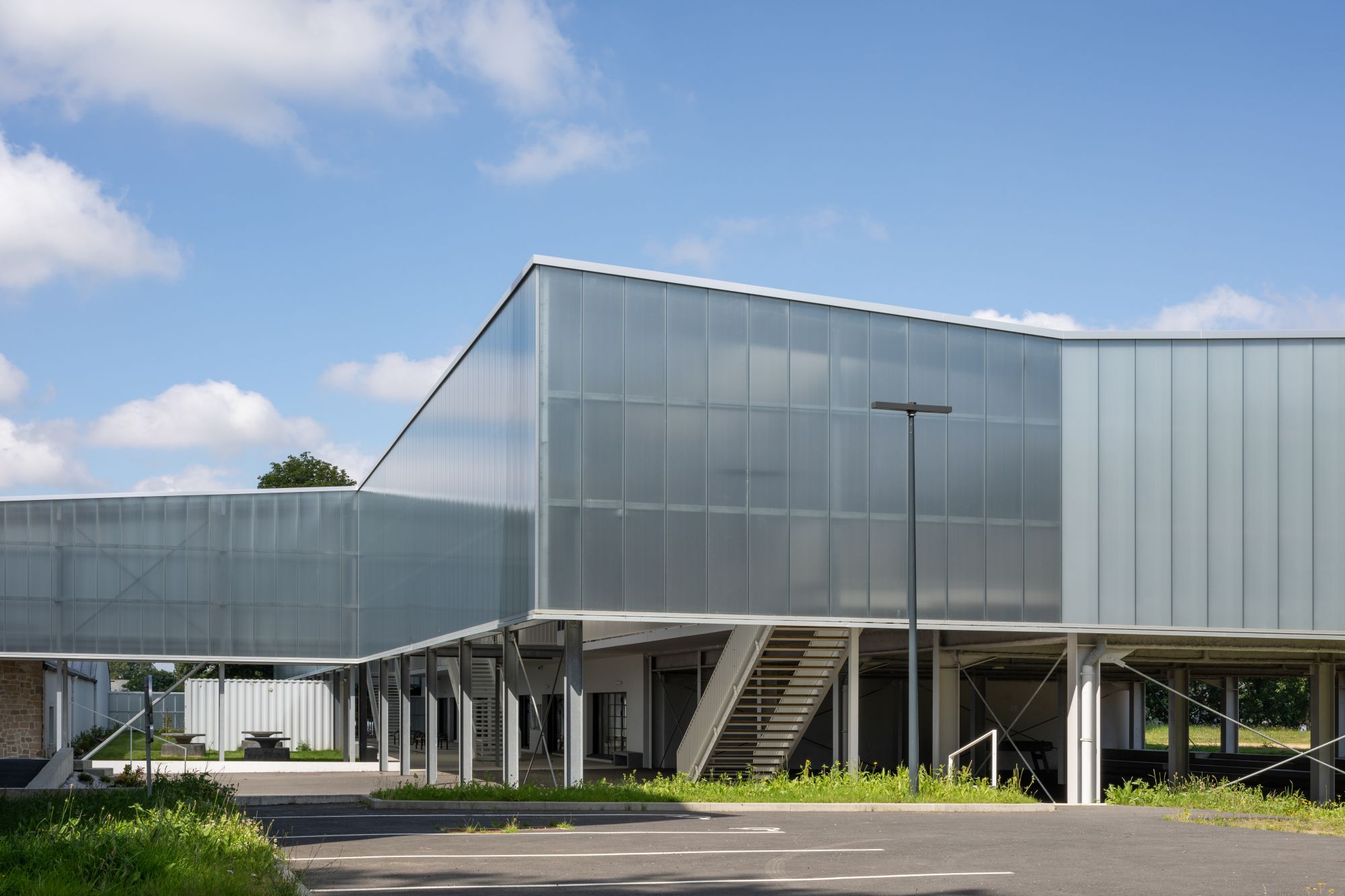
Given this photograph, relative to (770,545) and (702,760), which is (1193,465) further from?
(702,760)

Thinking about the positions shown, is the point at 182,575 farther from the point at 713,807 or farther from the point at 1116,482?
the point at 1116,482

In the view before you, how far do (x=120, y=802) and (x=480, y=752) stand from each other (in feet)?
116

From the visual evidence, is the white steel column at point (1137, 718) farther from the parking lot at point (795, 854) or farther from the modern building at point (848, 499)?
the parking lot at point (795, 854)

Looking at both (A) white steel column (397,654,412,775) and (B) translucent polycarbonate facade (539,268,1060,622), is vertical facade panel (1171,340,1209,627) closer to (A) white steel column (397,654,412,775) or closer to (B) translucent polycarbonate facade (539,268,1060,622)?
(B) translucent polycarbonate facade (539,268,1060,622)

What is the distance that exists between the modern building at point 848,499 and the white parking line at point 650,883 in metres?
10.2

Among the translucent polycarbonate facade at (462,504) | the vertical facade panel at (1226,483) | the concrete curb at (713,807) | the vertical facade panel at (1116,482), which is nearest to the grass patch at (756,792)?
→ the concrete curb at (713,807)

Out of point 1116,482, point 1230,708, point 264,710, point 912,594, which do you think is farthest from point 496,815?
point 264,710

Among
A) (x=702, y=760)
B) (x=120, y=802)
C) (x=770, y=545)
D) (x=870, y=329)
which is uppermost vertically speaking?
(x=870, y=329)

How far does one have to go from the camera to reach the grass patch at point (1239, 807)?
65.6 feet

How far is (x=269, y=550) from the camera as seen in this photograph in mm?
41406

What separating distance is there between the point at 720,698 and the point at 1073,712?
22.3 ft

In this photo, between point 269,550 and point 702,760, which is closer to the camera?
point 702,760

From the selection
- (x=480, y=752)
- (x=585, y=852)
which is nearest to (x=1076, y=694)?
(x=585, y=852)

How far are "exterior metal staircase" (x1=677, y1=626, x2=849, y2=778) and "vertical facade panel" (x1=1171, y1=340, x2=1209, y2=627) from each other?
6701mm
